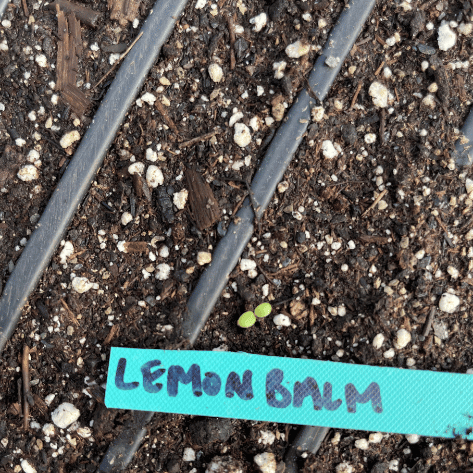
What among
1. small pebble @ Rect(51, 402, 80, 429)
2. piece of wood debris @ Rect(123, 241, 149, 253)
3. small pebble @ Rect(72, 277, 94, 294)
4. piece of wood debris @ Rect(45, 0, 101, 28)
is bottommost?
small pebble @ Rect(51, 402, 80, 429)

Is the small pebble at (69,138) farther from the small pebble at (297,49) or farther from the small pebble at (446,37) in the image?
the small pebble at (446,37)

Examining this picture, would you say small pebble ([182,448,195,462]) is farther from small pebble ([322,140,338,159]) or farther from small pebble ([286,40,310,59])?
small pebble ([286,40,310,59])

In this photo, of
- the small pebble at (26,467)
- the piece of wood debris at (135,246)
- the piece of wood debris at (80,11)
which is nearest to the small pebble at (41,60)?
the piece of wood debris at (80,11)

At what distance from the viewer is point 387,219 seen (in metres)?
0.91

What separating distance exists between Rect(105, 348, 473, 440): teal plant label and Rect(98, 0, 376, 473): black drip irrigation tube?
53 millimetres

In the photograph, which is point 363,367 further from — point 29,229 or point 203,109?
point 29,229

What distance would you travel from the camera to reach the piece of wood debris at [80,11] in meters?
0.92

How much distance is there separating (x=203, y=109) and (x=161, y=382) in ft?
2.21

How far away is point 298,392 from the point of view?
0.89 meters

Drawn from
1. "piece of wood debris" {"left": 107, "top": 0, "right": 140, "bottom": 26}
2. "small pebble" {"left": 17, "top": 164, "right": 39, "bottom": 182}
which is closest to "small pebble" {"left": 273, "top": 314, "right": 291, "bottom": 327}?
"small pebble" {"left": 17, "top": 164, "right": 39, "bottom": 182}

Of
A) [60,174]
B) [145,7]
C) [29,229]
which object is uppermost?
[145,7]

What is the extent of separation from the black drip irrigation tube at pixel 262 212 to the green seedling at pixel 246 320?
0.25 ft

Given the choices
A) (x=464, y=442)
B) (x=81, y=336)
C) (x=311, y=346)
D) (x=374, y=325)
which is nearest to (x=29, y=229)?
(x=81, y=336)

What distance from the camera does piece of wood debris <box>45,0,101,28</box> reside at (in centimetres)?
92
